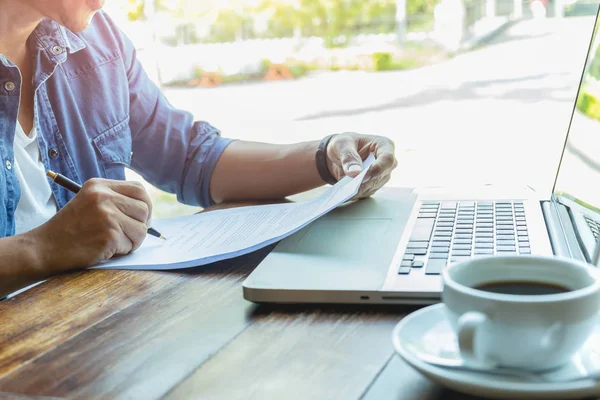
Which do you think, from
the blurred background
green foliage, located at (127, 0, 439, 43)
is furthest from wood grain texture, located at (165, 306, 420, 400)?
green foliage, located at (127, 0, 439, 43)

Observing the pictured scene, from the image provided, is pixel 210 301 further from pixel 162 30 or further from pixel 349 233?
pixel 162 30

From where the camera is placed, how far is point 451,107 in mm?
5910

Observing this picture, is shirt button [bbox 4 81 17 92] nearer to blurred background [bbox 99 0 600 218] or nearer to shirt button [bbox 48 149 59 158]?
shirt button [bbox 48 149 59 158]

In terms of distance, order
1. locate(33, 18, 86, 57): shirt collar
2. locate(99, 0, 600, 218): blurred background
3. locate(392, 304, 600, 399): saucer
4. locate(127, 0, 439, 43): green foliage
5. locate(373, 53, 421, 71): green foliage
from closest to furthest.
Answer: locate(392, 304, 600, 399): saucer → locate(33, 18, 86, 57): shirt collar → locate(99, 0, 600, 218): blurred background → locate(373, 53, 421, 71): green foliage → locate(127, 0, 439, 43): green foliage

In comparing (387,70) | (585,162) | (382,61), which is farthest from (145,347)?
(382,61)

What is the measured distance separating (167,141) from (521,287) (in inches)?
33.0

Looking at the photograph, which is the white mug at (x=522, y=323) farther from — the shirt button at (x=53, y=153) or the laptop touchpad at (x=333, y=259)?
the shirt button at (x=53, y=153)

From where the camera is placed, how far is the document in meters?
0.76

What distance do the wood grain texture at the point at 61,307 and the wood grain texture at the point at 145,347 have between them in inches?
0.6

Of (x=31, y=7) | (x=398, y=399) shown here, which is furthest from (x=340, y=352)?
(x=31, y=7)

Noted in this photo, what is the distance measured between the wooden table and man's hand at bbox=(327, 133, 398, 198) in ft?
0.98

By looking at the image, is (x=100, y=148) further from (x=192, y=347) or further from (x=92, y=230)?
(x=192, y=347)

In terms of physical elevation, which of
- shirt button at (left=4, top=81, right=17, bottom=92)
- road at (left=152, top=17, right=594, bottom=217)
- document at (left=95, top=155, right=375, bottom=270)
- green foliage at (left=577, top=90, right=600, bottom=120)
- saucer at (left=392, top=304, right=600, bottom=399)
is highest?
shirt button at (left=4, top=81, right=17, bottom=92)

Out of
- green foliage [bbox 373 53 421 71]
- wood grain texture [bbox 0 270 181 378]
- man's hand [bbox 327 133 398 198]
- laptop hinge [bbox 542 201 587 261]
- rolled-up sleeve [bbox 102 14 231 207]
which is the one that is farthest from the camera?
green foliage [bbox 373 53 421 71]
